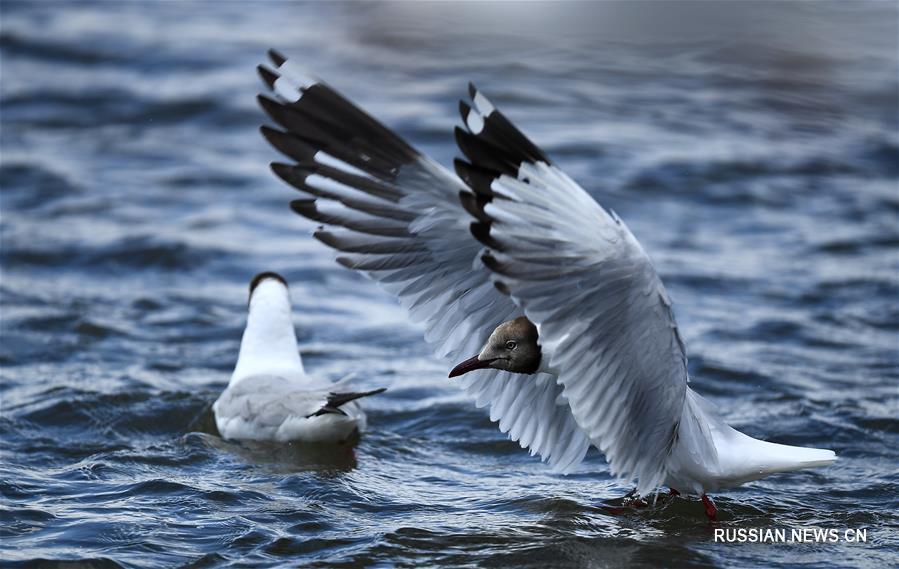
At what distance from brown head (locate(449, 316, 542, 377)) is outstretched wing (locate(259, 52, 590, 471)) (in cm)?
31

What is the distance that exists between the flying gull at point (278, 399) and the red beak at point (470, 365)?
0.91 meters

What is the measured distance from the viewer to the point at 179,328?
812 centimetres

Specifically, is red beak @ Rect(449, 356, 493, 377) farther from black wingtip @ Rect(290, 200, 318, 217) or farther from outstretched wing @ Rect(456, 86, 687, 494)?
black wingtip @ Rect(290, 200, 318, 217)

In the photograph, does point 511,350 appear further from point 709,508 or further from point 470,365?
point 709,508

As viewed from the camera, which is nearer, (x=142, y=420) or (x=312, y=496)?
(x=312, y=496)

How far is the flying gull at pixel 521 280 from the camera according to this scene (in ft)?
13.8

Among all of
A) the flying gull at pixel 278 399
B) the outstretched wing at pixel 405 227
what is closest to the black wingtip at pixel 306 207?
the outstretched wing at pixel 405 227

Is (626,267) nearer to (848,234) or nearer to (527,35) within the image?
(848,234)

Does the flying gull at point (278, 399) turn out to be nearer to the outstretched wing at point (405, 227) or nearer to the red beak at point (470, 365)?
the outstretched wing at point (405, 227)

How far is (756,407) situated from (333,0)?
1092 centimetres

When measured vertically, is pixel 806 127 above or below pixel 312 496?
above

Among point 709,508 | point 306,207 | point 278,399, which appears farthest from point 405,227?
point 709,508

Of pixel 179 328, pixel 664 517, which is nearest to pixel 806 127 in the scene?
pixel 179 328

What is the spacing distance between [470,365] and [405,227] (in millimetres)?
609
